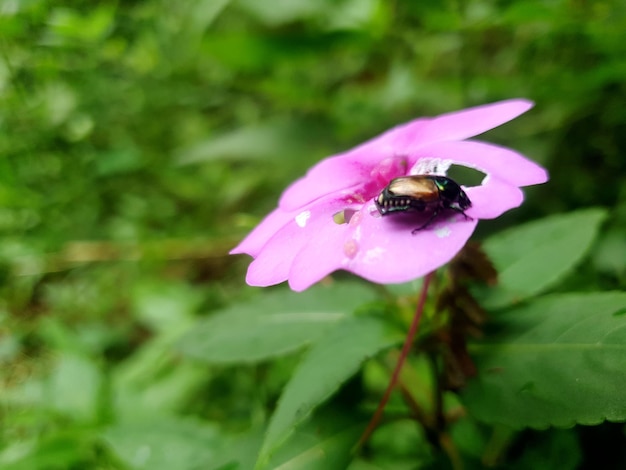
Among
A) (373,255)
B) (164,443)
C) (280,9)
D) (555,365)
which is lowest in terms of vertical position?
(164,443)

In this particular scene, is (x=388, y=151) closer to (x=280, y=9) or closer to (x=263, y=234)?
(x=263, y=234)

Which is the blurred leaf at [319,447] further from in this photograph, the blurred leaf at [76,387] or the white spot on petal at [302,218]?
the blurred leaf at [76,387]

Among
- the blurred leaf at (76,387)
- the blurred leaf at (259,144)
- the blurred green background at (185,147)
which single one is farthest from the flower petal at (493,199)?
the blurred leaf at (259,144)

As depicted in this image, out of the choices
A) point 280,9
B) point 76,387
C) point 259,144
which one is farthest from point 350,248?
point 259,144

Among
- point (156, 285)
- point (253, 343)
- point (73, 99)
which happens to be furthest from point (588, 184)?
point (73, 99)

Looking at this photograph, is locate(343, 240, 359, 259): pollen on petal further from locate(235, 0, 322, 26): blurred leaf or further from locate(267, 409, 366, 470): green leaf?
locate(235, 0, 322, 26): blurred leaf

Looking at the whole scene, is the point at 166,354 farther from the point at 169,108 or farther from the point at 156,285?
the point at 169,108
